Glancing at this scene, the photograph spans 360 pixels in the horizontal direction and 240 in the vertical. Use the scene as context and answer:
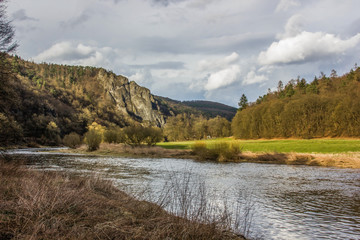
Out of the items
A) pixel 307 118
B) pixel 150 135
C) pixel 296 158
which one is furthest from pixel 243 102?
pixel 296 158

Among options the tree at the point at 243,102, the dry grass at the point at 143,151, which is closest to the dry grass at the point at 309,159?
the dry grass at the point at 143,151

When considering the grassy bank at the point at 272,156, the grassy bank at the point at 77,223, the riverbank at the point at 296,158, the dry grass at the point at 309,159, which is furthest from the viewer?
the grassy bank at the point at 272,156

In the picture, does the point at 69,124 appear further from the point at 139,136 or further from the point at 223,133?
the point at 139,136

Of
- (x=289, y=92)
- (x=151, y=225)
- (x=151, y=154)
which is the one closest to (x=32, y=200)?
(x=151, y=225)

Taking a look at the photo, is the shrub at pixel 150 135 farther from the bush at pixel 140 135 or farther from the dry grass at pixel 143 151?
the dry grass at pixel 143 151

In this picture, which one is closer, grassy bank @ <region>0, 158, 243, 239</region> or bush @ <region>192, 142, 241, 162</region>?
grassy bank @ <region>0, 158, 243, 239</region>

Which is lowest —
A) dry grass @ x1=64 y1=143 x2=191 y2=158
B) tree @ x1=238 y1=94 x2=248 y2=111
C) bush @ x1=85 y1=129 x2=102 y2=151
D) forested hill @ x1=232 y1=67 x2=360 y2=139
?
dry grass @ x1=64 y1=143 x2=191 y2=158

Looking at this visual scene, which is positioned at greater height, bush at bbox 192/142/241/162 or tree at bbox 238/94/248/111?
tree at bbox 238/94/248/111

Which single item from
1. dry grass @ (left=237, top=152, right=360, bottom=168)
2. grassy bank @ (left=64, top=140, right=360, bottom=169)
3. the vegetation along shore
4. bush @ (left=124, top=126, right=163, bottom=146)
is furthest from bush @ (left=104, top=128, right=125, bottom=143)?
dry grass @ (left=237, top=152, right=360, bottom=168)

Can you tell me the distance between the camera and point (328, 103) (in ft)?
219

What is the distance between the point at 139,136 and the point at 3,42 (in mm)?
47342

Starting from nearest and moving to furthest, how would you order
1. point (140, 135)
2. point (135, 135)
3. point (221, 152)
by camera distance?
point (221, 152) < point (140, 135) < point (135, 135)

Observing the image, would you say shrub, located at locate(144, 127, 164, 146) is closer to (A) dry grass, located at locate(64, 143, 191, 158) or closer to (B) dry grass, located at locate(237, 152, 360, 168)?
(A) dry grass, located at locate(64, 143, 191, 158)

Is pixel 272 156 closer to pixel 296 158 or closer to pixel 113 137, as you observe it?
pixel 296 158
